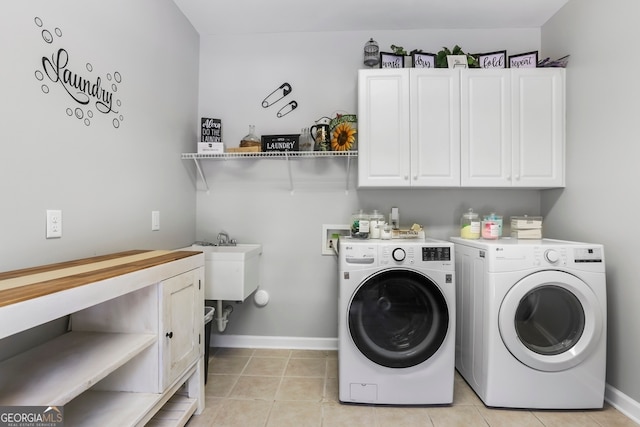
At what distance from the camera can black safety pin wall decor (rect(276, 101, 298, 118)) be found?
249 cm

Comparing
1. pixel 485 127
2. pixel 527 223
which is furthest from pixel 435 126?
pixel 527 223

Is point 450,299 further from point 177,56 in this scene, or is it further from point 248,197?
point 177,56

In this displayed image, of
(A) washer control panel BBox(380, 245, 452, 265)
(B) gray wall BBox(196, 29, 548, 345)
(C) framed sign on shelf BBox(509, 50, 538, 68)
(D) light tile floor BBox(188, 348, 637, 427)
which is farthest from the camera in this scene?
(B) gray wall BBox(196, 29, 548, 345)

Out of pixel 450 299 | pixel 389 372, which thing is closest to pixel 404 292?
pixel 450 299

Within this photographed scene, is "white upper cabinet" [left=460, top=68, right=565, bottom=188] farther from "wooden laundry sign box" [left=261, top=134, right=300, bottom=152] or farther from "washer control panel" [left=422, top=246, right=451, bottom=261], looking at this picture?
"wooden laundry sign box" [left=261, top=134, right=300, bottom=152]

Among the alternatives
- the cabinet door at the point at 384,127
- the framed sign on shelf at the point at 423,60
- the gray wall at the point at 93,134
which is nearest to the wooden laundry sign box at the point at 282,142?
the cabinet door at the point at 384,127

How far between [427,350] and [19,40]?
7.45 feet

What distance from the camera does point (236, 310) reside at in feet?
8.25

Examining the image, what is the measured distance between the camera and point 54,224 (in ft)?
4.19

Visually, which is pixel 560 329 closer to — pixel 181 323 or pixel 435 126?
pixel 435 126

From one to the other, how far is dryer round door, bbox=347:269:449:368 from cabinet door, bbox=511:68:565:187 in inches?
46.6

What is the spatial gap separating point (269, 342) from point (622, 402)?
2221mm

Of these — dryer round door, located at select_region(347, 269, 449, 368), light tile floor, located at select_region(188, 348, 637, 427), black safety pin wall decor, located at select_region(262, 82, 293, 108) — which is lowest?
light tile floor, located at select_region(188, 348, 637, 427)

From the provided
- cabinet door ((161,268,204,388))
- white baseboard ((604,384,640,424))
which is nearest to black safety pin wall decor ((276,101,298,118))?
cabinet door ((161,268,204,388))
